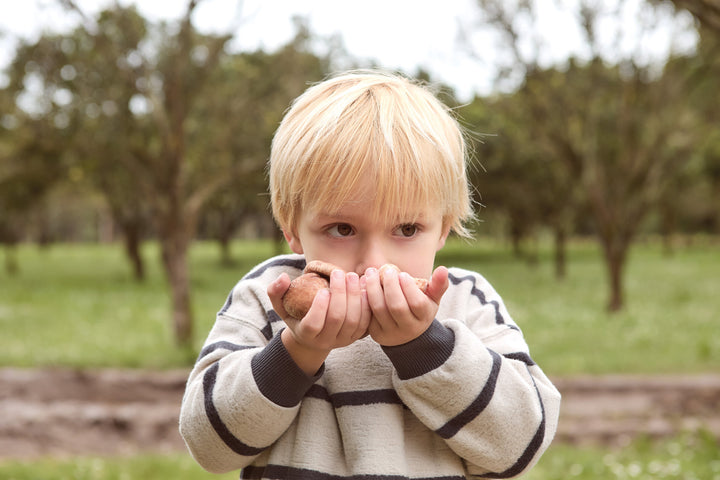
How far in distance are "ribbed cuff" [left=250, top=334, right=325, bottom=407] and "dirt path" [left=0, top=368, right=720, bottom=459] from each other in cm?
528

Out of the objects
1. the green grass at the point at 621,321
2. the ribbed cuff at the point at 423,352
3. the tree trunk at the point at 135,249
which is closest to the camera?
the ribbed cuff at the point at 423,352

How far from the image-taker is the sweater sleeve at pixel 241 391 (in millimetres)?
1355

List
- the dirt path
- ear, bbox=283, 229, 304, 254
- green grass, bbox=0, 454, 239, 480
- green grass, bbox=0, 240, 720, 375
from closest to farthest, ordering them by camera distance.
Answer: ear, bbox=283, 229, 304, 254, green grass, bbox=0, 454, 239, 480, the dirt path, green grass, bbox=0, 240, 720, 375

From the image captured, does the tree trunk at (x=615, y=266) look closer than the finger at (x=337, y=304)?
No

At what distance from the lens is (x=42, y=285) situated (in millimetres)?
20250

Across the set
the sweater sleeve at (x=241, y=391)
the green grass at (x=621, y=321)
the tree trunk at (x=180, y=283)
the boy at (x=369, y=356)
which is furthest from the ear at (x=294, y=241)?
the green grass at (x=621, y=321)

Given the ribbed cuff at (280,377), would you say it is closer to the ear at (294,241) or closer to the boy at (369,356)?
the boy at (369,356)

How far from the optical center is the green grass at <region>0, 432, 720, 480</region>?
4750 mm

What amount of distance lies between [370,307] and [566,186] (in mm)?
25647

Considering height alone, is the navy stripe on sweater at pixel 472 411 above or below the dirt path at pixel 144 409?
above

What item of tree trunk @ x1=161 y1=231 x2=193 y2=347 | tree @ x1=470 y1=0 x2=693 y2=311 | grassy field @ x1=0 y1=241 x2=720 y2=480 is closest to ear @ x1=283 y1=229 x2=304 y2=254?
grassy field @ x1=0 y1=241 x2=720 y2=480

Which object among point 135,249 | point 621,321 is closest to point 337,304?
point 621,321

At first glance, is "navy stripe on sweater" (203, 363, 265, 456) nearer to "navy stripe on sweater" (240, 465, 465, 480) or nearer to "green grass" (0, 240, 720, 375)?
"navy stripe on sweater" (240, 465, 465, 480)

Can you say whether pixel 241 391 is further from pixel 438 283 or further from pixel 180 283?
pixel 180 283
